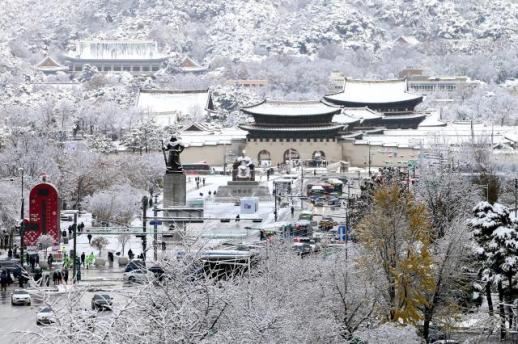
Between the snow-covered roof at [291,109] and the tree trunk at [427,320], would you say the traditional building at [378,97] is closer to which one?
the snow-covered roof at [291,109]

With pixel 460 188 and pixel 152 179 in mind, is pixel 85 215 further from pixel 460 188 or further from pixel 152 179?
pixel 460 188

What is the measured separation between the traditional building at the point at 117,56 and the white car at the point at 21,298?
4264 inches

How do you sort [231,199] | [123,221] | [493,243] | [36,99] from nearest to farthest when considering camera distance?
[493,243] → [123,221] → [231,199] → [36,99]

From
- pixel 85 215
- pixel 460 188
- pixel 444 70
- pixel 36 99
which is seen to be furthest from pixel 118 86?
pixel 460 188

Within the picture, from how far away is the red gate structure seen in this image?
47.0 metres

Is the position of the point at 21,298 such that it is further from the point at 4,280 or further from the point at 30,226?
the point at 30,226

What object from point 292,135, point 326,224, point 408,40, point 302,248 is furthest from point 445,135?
point 408,40

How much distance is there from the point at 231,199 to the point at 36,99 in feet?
164

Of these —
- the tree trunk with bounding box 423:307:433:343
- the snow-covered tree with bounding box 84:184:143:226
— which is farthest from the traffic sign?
the tree trunk with bounding box 423:307:433:343

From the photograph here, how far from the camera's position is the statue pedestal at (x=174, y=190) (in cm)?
5175

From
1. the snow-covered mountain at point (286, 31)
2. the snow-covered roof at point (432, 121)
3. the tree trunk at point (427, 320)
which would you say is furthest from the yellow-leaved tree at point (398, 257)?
the snow-covered mountain at point (286, 31)

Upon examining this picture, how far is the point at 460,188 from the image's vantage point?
49281mm

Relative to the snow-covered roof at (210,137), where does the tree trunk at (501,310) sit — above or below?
below

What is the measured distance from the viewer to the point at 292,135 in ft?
291
